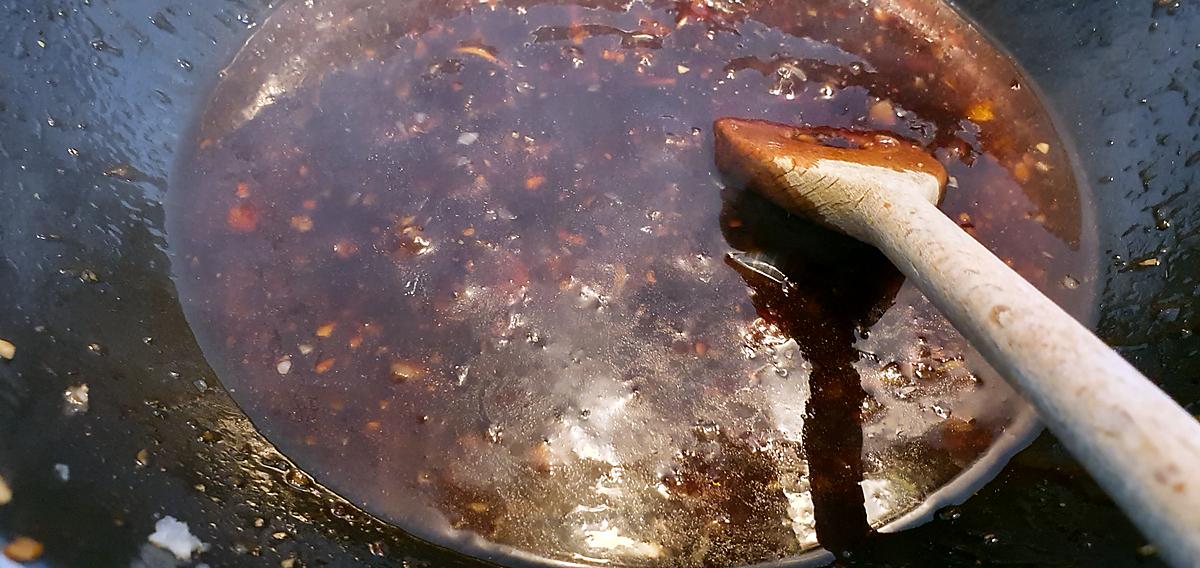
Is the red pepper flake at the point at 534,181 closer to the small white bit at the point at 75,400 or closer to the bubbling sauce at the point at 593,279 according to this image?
the bubbling sauce at the point at 593,279

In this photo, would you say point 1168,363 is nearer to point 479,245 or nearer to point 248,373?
point 479,245

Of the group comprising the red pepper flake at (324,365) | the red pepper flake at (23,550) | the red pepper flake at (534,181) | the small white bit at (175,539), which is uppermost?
the red pepper flake at (534,181)

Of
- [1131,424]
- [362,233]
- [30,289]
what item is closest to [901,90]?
[1131,424]

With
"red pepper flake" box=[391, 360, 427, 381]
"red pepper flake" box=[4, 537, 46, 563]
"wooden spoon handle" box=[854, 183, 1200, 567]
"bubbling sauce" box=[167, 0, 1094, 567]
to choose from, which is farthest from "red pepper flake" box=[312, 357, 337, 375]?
"wooden spoon handle" box=[854, 183, 1200, 567]

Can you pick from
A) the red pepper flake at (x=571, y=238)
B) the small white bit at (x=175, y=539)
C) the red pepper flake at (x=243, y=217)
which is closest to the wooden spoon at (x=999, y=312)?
the red pepper flake at (x=571, y=238)

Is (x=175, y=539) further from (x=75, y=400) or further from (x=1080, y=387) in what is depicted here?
(x=1080, y=387)

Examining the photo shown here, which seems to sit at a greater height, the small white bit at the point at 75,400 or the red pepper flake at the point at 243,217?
the red pepper flake at the point at 243,217

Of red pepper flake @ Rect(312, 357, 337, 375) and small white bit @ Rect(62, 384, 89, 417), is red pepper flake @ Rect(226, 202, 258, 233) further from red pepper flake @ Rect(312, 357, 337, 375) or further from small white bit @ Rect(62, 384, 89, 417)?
small white bit @ Rect(62, 384, 89, 417)
